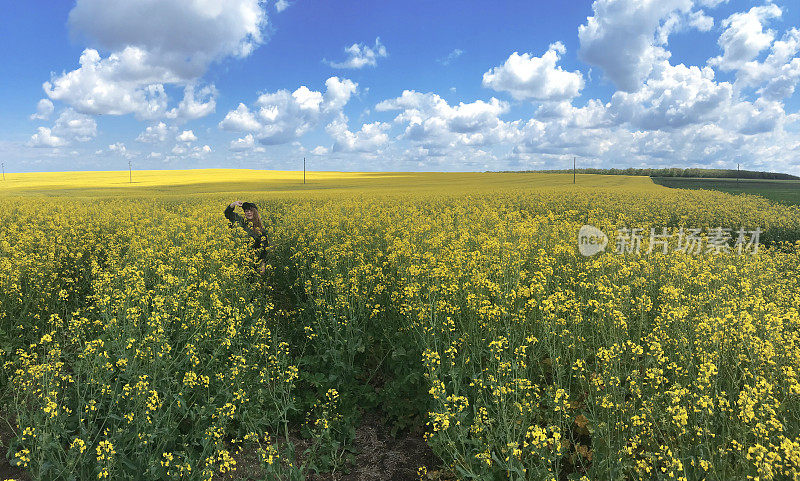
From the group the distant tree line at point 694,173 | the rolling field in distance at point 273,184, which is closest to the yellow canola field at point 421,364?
the rolling field in distance at point 273,184

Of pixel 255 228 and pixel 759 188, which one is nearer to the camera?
pixel 255 228

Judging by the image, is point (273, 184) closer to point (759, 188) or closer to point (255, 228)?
point (255, 228)

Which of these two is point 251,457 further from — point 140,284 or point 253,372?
point 140,284

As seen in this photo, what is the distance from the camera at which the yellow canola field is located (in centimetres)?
322

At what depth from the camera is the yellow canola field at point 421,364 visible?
3221mm

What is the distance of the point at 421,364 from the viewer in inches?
182

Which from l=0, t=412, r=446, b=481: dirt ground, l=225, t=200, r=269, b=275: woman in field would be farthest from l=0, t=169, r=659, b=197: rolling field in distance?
l=0, t=412, r=446, b=481: dirt ground

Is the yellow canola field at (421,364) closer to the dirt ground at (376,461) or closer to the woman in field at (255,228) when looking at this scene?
the dirt ground at (376,461)

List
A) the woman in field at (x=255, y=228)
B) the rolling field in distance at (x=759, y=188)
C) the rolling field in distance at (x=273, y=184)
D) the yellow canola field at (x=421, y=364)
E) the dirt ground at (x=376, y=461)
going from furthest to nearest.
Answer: the rolling field in distance at (x=273, y=184), the rolling field in distance at (x=759, y=188), the woman in field at (x=255, y=228), the dirt ground at (x=376, y=461), the yellow canola field at (x=421, y=364)

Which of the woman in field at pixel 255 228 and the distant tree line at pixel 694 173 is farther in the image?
the distant tree line at pixel 694 173

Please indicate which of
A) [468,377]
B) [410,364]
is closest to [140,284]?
[410,364]

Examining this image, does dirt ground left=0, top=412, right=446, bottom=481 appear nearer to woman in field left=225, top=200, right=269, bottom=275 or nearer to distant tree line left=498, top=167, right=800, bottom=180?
woman in field left=225, top=200, right=269, bottom=275

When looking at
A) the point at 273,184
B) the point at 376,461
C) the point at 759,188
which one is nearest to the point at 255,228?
the point at 376,461

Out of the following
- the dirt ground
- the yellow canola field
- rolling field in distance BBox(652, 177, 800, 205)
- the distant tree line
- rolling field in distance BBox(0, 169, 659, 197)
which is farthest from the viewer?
the distant tree line
